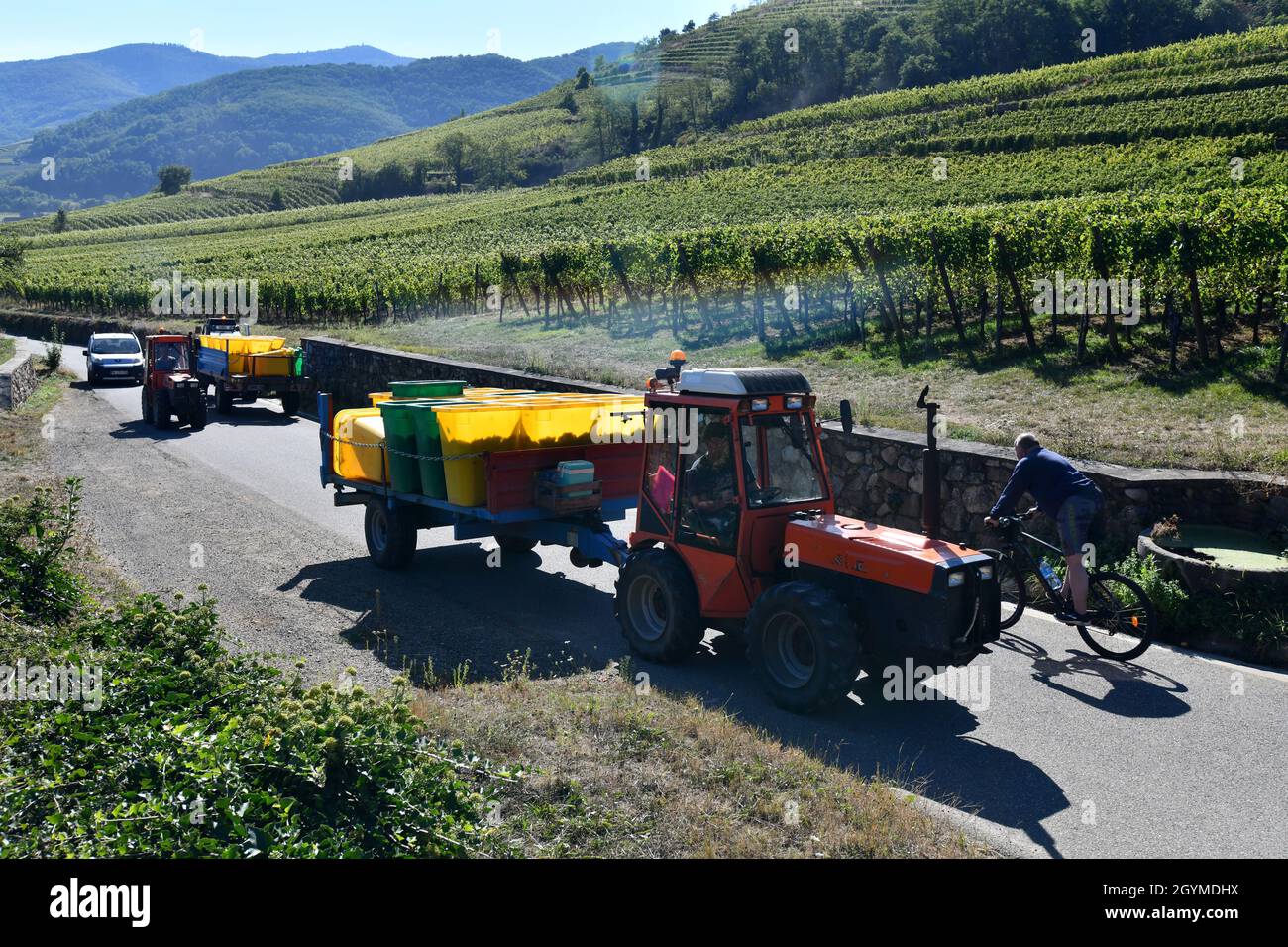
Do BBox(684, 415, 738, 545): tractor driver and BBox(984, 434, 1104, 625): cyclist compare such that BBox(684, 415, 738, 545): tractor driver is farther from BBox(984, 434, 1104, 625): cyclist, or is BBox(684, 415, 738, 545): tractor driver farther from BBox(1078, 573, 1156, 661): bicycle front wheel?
BBox(1078, 573, 1156, 661): bicycle front wheel

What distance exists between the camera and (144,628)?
7.88 meters

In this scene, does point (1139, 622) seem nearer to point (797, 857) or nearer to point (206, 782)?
point (797, 857)

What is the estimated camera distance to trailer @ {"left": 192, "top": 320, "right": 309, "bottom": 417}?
1004 inches

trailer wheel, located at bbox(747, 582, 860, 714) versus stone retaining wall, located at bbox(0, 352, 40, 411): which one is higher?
stone retaining wall, located at bbox(0, 352, 40, 411)

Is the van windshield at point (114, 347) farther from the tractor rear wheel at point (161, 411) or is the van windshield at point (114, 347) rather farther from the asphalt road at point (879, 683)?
the asphalt road at point (879, 683)

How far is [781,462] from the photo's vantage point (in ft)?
28.0

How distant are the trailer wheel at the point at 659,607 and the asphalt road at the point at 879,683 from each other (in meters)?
0.22

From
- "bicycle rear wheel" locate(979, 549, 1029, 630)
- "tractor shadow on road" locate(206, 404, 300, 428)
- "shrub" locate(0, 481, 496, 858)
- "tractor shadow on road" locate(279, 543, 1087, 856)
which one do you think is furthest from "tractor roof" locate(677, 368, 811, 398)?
"tractor shadow on road" locate(206, 404, 300, 428)

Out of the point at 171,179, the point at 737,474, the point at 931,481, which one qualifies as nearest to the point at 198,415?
the point at 737,474

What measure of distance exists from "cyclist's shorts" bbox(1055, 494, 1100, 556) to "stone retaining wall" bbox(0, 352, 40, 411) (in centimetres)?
2287

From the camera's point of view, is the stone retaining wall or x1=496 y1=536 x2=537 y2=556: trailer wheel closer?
x1=496 y1=536 x2=537 y2=556: trailer wheel

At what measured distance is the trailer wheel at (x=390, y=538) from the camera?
12.0 meters

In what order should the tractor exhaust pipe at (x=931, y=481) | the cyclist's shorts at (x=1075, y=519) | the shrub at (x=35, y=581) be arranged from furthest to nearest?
the cyclist's shorts at (x=1075, y=519) → the shrub at (x=35, y=581) → the tractor exhaust pipe at (x=931, y=481)

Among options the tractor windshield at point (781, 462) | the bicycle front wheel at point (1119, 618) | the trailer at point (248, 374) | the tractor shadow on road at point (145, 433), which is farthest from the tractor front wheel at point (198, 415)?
the bicycle front wheel at point (1119, 618)
